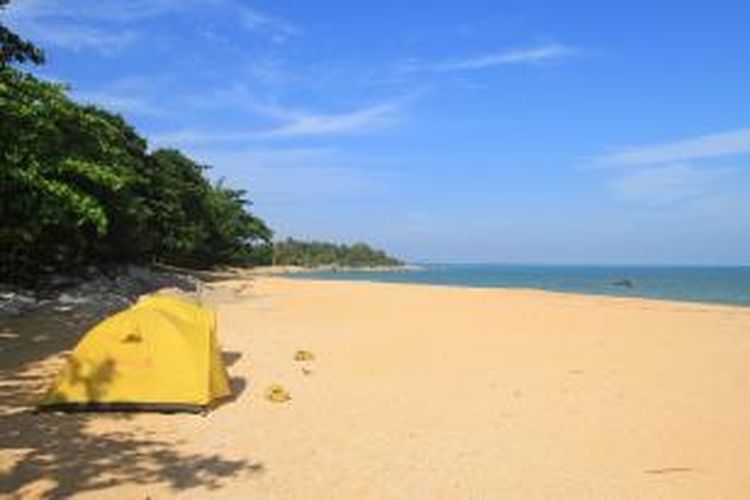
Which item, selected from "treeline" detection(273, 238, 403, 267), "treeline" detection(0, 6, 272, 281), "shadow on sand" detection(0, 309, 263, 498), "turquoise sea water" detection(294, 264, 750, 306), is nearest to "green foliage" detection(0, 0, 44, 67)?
"treeline" detection(0, 6, 272, 281)

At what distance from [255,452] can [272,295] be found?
3004 centimetres

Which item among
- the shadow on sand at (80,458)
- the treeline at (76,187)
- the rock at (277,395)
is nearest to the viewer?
the shadow on sand at (80,458)

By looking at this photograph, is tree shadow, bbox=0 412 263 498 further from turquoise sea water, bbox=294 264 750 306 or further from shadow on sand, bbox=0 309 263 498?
turquoise sea water, bbox=294 264 750 306

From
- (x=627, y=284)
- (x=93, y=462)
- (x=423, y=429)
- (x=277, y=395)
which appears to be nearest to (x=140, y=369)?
(x=277, y=395)

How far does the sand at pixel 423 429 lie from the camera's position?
812cm

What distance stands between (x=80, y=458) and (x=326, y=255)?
146983 millimetres

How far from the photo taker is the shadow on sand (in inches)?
311

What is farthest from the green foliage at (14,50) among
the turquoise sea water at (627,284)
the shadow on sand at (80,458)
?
the turquoise sea water at (627,284)

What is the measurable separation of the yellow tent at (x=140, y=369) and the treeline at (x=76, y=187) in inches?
216

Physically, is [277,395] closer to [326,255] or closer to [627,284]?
[627,284]

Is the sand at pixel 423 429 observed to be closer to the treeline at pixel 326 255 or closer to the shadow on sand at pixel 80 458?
the shadow on sand at pixel 80 458

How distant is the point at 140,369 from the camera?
1123 centimetres

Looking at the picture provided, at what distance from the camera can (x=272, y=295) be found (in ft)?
128

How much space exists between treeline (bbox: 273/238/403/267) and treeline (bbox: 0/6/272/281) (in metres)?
68.1
